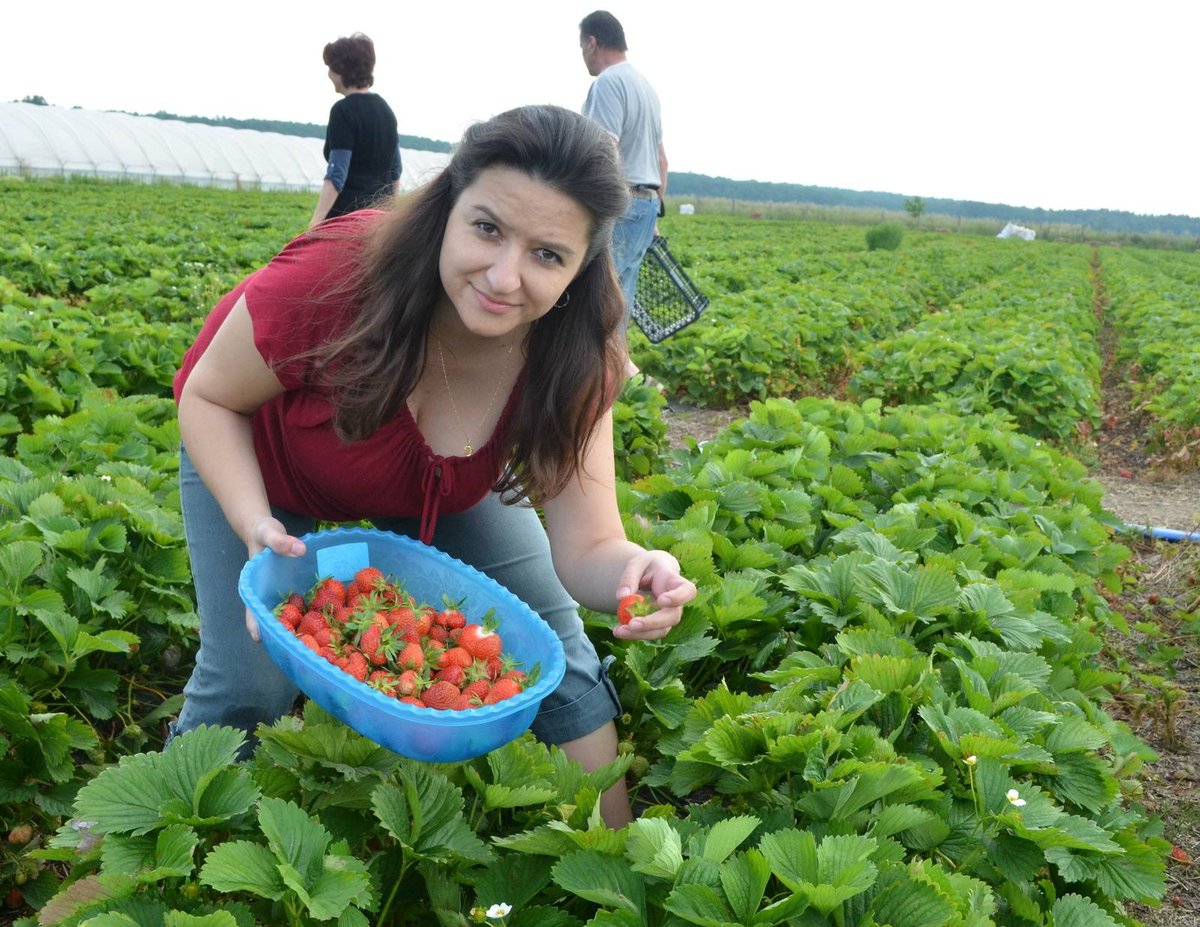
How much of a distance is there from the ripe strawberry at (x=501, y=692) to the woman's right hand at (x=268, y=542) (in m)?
0.38

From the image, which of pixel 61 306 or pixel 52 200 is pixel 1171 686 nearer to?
pixel 61 306

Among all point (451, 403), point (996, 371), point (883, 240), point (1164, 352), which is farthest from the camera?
point (883, 240)

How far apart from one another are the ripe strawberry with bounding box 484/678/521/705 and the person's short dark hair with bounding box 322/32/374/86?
4.07m

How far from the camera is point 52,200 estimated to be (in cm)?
2047

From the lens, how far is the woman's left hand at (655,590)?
1816mm

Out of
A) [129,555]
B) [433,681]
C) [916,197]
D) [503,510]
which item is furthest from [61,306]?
[916,197]

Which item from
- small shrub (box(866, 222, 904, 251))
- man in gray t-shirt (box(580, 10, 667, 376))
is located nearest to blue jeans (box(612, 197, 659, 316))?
man in gray t-shirt (box(580, 10, 667, 376))

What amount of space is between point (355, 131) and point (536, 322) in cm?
346

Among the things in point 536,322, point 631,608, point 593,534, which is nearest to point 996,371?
point 593,534

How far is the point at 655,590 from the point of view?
1.93 meters

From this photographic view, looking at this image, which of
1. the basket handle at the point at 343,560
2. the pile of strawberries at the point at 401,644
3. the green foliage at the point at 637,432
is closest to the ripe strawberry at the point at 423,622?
the pile of strawberries at the point at 401,644

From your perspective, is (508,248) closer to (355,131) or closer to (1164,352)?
(355,131)

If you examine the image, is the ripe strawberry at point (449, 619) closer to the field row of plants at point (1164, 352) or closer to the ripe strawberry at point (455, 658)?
the ripe strawberry at point (455, 658)

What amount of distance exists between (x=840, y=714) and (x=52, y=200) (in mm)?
22257
